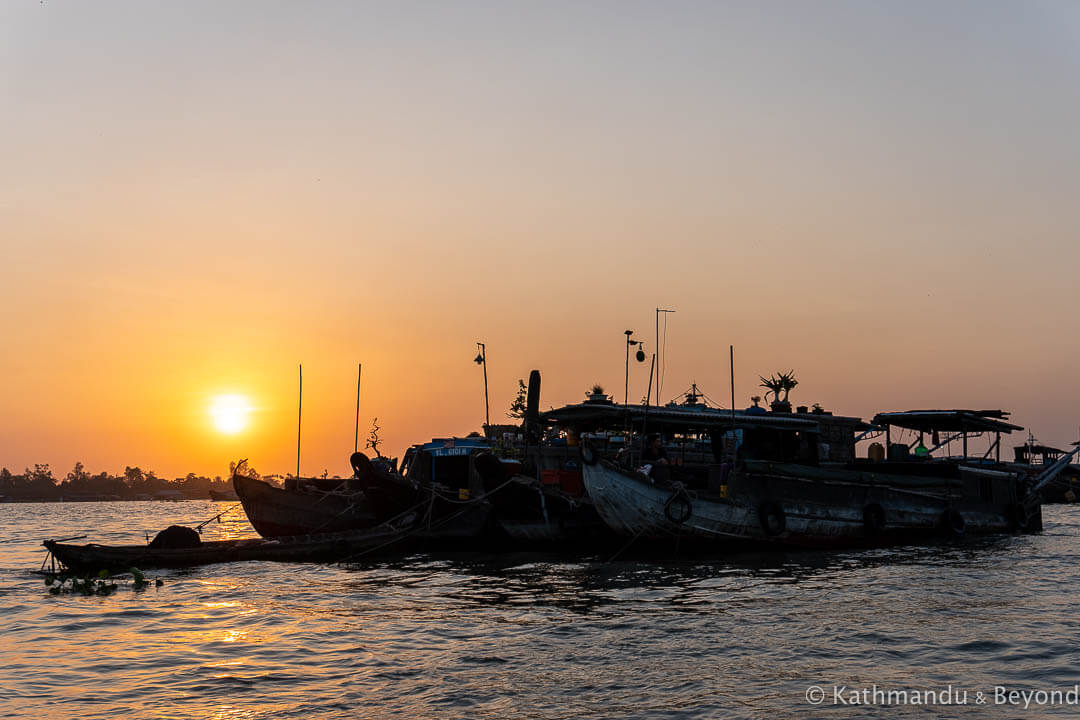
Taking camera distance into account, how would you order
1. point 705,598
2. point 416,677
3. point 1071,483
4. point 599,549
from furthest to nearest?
point 1071,483 < point 599,549 < point 705,598 < point 416,677

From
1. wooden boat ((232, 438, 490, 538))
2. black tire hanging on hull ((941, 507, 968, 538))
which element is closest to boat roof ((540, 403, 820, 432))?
wooden boat ((232, 438, 490, 538))

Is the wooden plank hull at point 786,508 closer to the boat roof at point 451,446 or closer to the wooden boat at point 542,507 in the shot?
the wooden boat at point 542,507

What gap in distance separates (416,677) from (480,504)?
Answer: 63.5ft

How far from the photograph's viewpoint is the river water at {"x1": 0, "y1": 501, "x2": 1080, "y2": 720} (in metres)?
11.5

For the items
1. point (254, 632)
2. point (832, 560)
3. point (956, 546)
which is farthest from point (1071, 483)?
point (254, 632)

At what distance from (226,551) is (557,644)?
1534 centimetres

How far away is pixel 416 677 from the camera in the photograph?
12.8 meters

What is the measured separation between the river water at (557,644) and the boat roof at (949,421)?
663 inches

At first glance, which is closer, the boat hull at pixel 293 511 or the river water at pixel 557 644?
the river water at pixel 557 644

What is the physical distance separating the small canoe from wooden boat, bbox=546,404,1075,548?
7423 millimetres

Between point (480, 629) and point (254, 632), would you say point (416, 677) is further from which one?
point (254, 632)

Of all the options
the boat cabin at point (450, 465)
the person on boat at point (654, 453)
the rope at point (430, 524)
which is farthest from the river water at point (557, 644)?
the boat cabin at point (450, 465)

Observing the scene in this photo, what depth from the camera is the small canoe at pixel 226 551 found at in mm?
Answer: 25125

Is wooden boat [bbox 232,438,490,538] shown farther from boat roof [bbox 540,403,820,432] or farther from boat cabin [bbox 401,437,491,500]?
boat roof [bbox 540,403,820,432]
